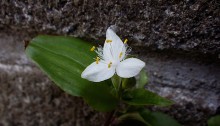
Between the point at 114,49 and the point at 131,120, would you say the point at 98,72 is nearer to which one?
the point at 114,49

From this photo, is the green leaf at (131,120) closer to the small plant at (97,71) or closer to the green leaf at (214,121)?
the small plant at (97,71)

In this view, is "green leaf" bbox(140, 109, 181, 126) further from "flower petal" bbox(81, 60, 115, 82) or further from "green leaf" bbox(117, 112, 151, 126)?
"flower petal" bbox(81, 60, 115, 82)

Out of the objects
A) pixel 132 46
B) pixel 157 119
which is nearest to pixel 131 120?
pixel 157 119

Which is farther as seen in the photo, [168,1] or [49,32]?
[49,32]

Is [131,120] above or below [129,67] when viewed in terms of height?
below

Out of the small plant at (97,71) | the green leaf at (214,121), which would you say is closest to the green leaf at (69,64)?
the small plant at (97,71)

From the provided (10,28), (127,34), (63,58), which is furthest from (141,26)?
(10,28)

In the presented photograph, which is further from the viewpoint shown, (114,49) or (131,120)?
(131,120)

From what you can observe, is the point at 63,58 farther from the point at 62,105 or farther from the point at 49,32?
the point at 62,105

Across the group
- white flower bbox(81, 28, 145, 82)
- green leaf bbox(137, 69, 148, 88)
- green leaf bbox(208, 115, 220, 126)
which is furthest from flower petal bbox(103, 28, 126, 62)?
green leaf bbox(208, 115, 220, 126)
